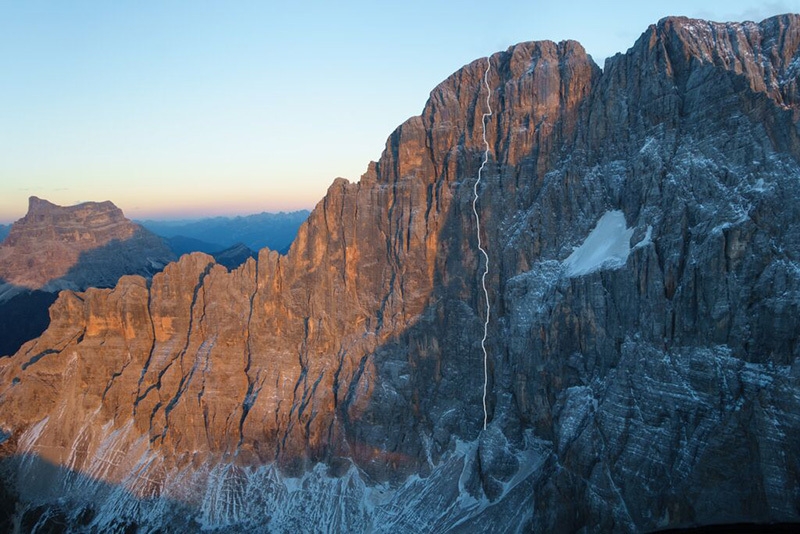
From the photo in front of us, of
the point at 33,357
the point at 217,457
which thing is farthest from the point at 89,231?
the point at 217,457

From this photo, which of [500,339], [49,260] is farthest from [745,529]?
[49,260]

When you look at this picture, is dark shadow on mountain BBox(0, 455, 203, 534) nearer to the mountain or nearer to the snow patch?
the snow patch

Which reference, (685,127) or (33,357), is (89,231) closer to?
(33,357)

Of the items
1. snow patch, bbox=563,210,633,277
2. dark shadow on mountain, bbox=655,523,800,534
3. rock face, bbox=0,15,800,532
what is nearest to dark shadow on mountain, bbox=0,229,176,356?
rock face, bbox=0,15,800,532

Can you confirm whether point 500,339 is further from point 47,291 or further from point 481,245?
point 47,291

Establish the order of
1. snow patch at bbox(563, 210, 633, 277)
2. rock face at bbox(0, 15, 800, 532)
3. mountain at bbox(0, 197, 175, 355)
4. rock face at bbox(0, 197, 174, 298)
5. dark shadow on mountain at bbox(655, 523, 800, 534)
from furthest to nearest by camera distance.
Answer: rock face at bbox(0, 197, 174, 298) → mountain at bbox(0, 197, 175, 355) → snow patch at bbox(563, 210, 633, 277) → rock face at bbox(0, 15, 800, 532) → dark shadow on mountain at bbox(655, 523, 800, 534)
